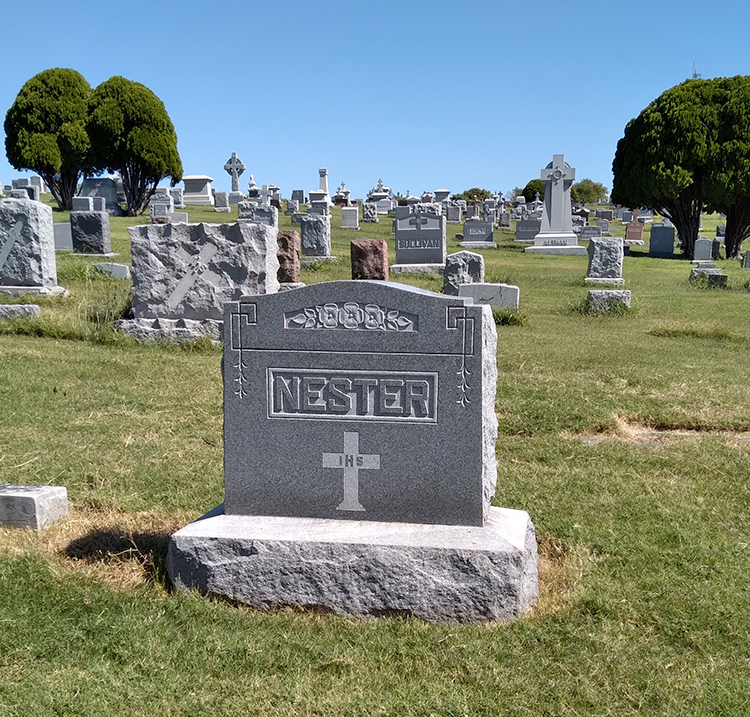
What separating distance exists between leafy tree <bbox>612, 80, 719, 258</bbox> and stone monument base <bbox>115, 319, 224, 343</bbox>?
68.1ft

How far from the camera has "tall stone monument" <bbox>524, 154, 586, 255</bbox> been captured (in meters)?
25.4

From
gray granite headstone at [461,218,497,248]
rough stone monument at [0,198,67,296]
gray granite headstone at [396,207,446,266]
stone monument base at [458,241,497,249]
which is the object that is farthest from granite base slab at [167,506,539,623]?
gray granite headstone at [461,218,497,248]

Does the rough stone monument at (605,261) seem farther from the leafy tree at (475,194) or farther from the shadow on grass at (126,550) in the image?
the leafy tree at (475,194)

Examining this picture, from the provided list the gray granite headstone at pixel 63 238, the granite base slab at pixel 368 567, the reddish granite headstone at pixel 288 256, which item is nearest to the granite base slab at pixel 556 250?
the reddish granite headstone at pixel 288 256

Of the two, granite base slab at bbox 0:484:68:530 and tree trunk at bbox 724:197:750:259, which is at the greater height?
tree trunk at bbox 724:197:750:259

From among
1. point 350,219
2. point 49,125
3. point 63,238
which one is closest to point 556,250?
point 350,219

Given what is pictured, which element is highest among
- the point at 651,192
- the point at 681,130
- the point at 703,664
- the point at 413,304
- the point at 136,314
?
the point at 681,130

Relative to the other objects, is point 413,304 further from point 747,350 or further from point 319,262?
point 319,262

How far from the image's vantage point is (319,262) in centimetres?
1767

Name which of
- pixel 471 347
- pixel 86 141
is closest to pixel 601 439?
pixel 471 347

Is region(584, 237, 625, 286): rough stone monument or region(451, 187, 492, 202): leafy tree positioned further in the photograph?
region(451, 187, 492, 202): leafy tree

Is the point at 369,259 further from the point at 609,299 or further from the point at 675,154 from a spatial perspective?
the point at 675,154

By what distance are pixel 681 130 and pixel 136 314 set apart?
21909 mm

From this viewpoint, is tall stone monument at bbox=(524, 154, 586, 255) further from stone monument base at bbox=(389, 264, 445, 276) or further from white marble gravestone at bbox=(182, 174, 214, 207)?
white marble gravestone at bbox=(182, 174, 214, 207)
